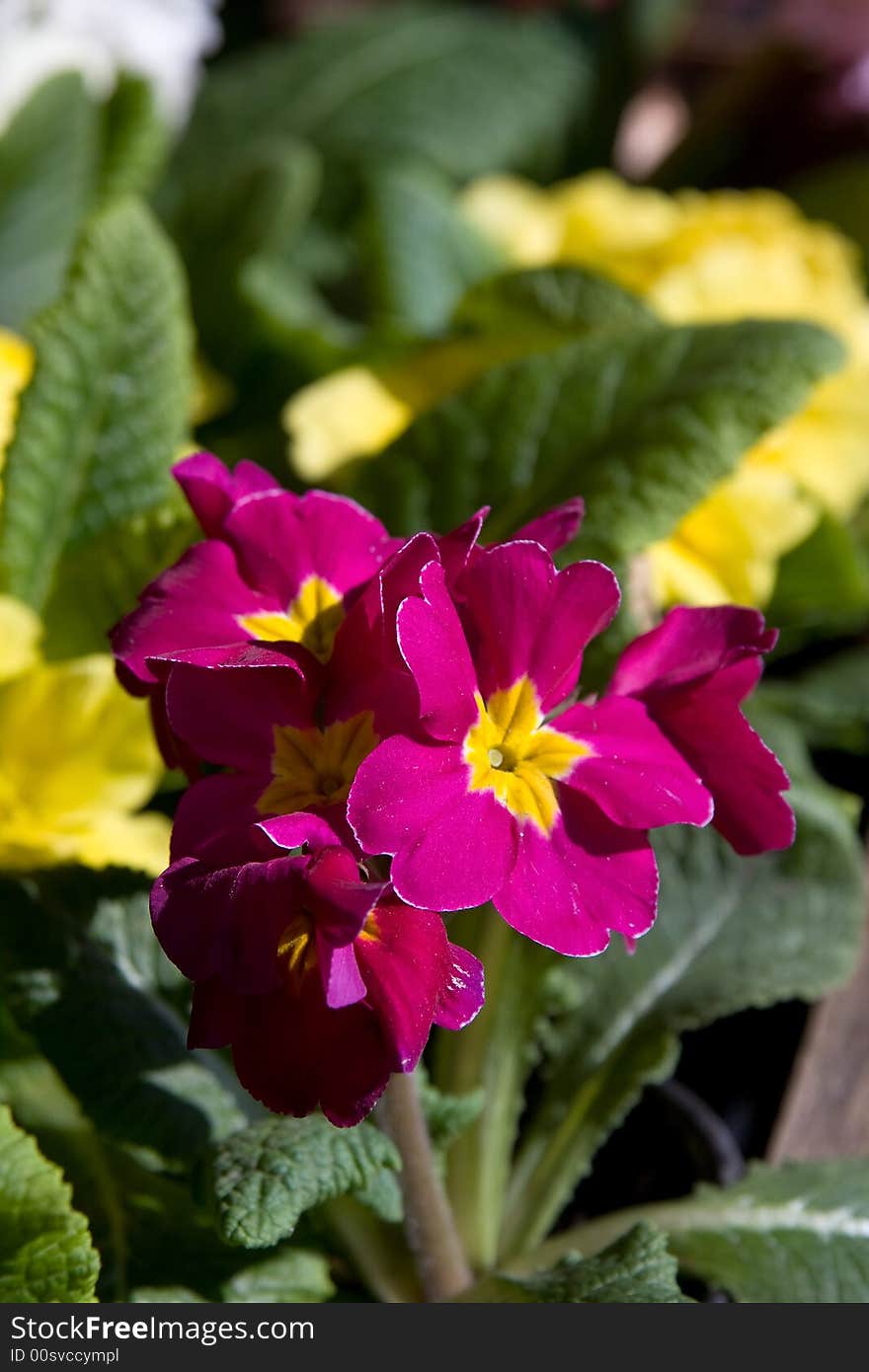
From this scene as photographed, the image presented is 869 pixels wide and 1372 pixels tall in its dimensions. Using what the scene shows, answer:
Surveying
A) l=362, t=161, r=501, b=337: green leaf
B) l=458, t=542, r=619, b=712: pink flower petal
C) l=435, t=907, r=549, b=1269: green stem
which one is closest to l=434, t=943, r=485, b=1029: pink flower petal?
l=458, t=542, r=619, b=712: pink flower petal

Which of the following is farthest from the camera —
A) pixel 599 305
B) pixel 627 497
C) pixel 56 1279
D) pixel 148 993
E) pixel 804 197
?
pixel 804 197

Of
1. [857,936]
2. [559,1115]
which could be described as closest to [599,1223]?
[559,1115]

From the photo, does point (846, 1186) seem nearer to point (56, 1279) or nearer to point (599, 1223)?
point (599, 1223)

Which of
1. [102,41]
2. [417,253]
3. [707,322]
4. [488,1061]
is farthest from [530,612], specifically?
[102,41]

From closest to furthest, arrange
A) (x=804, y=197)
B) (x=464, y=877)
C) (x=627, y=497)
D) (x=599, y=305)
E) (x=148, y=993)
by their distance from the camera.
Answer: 1. (x=464, y=877)
2. (x=148, y=993)
3. (x=627, y=497)
4. (x=599, y=305)
5. (x=804, y=197)

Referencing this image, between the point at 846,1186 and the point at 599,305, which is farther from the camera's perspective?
the point at 599,305
